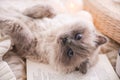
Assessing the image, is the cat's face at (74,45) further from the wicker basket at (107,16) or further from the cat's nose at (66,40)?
the wicker basket at (107,16)

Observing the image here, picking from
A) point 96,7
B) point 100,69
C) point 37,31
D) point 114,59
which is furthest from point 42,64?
point 96,7

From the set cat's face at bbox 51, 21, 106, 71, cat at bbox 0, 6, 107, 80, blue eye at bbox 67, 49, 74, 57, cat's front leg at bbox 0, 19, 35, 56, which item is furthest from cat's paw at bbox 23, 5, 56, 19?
blue eye at bbox 67, 49, 74, 57

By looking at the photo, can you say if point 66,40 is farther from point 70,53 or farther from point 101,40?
point 101,40

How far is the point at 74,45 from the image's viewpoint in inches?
42.0

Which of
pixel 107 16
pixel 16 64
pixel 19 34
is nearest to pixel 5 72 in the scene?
pixel 16 64

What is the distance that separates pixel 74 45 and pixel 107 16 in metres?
0.38

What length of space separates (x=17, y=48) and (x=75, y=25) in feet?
1.12

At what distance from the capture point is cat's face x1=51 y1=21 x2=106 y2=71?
107 centimetres

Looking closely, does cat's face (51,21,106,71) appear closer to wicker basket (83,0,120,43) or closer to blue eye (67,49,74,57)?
blue eye (67,49,74,57)

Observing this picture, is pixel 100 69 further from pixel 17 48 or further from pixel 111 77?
pixel 17 48

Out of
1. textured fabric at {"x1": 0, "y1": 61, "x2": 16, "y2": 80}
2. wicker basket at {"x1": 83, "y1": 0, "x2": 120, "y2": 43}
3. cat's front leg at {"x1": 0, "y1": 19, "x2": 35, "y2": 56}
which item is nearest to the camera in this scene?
textured fabric at {"x1": 0, "y1": 61, "x2": 16, "y2": 80}

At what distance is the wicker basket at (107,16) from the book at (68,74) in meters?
0.23

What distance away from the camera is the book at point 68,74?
111 centimetres

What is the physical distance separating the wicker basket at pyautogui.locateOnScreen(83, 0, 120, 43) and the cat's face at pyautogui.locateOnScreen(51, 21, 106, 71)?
0.22 metres
